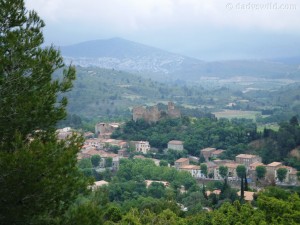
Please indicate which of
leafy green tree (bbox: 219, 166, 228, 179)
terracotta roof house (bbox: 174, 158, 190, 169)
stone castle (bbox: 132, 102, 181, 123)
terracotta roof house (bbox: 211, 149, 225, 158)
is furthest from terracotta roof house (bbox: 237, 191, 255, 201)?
stone castle (bbox: 132, 102, 181, 123)

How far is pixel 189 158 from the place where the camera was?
125 feet

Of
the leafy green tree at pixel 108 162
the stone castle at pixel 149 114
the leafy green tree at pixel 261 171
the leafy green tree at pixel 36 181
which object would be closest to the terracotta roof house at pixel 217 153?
the leafy green tree at pixel 261 171

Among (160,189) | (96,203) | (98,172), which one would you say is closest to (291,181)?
(160,189)

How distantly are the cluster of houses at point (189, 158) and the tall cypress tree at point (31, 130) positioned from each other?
63.7 feet

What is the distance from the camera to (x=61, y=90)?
21.8 feet

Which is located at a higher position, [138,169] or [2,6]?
[2,6]

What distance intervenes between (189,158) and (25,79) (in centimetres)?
3243

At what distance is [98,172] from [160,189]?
7.01 metres

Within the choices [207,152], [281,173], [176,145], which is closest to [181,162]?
[207,152]

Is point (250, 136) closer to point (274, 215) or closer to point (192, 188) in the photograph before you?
point (192, 188)

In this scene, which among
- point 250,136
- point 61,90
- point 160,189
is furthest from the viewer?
point 250,136

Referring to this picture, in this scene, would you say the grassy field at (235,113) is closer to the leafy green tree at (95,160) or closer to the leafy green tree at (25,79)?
the leafy green tree at (95,160)

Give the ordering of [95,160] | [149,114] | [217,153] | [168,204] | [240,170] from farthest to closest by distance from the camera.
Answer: [149,114], [217,153], [95,160], [240,170], [168,204]

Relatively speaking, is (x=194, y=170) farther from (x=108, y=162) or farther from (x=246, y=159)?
(x=108, y=162)
